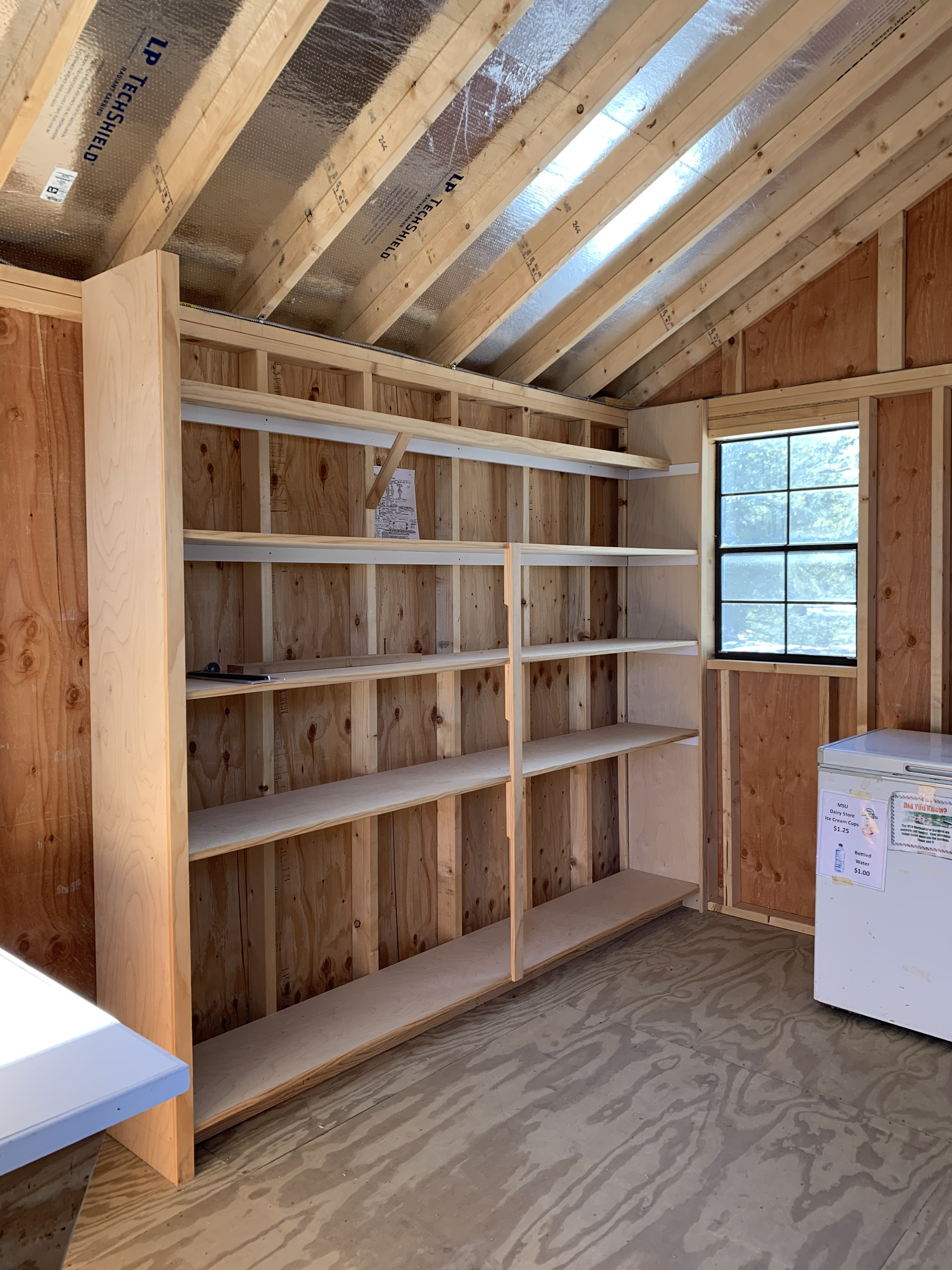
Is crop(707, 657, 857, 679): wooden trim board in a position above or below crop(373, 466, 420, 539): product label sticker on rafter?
below

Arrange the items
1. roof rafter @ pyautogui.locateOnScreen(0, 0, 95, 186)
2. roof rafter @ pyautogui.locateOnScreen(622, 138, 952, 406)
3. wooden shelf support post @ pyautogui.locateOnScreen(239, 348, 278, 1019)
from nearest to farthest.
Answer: roof rafter @ pyautogui.locateOnScreen(0, 0, 95, 186), wooden shelf support post @ pyautogui.locateOnScreen(239, 348, 278, 1019), roof rafter @ pyautogui.locateOnScreen(622, 138, 952, 406)

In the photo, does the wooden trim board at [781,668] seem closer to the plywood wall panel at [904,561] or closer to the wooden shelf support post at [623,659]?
the plywood wall panel at [904,561]

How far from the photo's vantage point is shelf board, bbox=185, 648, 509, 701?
8.30 feet

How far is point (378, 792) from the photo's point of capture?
3191 millimetres

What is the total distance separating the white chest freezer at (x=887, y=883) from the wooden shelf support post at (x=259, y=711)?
6.69 ft

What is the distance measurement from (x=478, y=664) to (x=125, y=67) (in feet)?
6.61

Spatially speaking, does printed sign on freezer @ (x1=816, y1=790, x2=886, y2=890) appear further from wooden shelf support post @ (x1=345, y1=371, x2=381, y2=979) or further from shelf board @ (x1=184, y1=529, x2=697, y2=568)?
wooden shelf support post @ (x1=345, y1=371, x2=381, y2=979)

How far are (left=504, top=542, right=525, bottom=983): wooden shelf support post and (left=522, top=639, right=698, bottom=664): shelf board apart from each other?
0.39 ft

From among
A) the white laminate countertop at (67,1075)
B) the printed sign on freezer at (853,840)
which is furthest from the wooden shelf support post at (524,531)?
the white laminate countertop at (67,1075)

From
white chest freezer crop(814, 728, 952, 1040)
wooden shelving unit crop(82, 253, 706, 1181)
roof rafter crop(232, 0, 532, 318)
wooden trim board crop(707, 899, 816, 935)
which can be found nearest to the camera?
roof rafter crop(232, 0, 532, 318)

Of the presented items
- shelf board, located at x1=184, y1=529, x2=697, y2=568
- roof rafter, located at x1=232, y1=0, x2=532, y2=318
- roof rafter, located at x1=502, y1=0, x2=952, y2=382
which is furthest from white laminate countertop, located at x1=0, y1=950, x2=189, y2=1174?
roof rafter, located at x1=502, y1=0, x2=952, y2=382

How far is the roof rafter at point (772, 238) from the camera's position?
130 inches

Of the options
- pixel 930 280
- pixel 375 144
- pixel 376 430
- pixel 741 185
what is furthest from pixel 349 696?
pixel 930 280

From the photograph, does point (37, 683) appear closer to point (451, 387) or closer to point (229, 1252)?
point (229, 1252)
